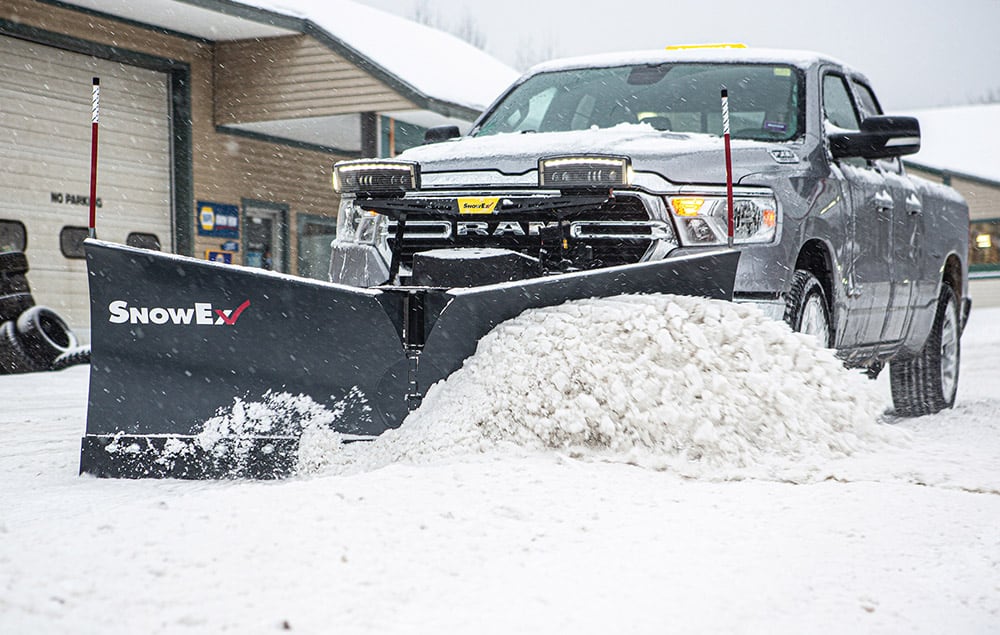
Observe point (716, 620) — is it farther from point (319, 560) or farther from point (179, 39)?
point (179, 39)

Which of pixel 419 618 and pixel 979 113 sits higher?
pixel 979 113

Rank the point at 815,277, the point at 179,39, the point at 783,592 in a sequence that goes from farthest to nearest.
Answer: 1. the point at 179,39
2. the point at 815,277
3. the point at 783,592

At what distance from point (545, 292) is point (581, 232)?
1.78 ft

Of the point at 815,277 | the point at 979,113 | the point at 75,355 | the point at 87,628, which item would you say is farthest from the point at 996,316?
the point at 87,628

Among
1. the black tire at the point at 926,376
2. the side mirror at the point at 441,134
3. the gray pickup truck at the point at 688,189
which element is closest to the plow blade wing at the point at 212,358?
the gray pickup truck at the point at 688,189

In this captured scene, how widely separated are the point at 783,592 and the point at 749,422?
4.98 feet

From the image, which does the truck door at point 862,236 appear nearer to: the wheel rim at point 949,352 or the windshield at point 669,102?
the windshield at point 669,102

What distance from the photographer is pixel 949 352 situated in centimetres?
→ 792

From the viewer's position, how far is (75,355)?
11141 mm

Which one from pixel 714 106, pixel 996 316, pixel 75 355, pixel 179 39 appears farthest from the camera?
pixel 996 316

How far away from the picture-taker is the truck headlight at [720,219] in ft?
15.7

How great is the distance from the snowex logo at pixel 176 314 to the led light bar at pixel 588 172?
Answer: 51.8 inches

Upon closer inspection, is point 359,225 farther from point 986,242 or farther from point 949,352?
point 986,242

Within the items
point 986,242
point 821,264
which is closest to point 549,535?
point 821,264
